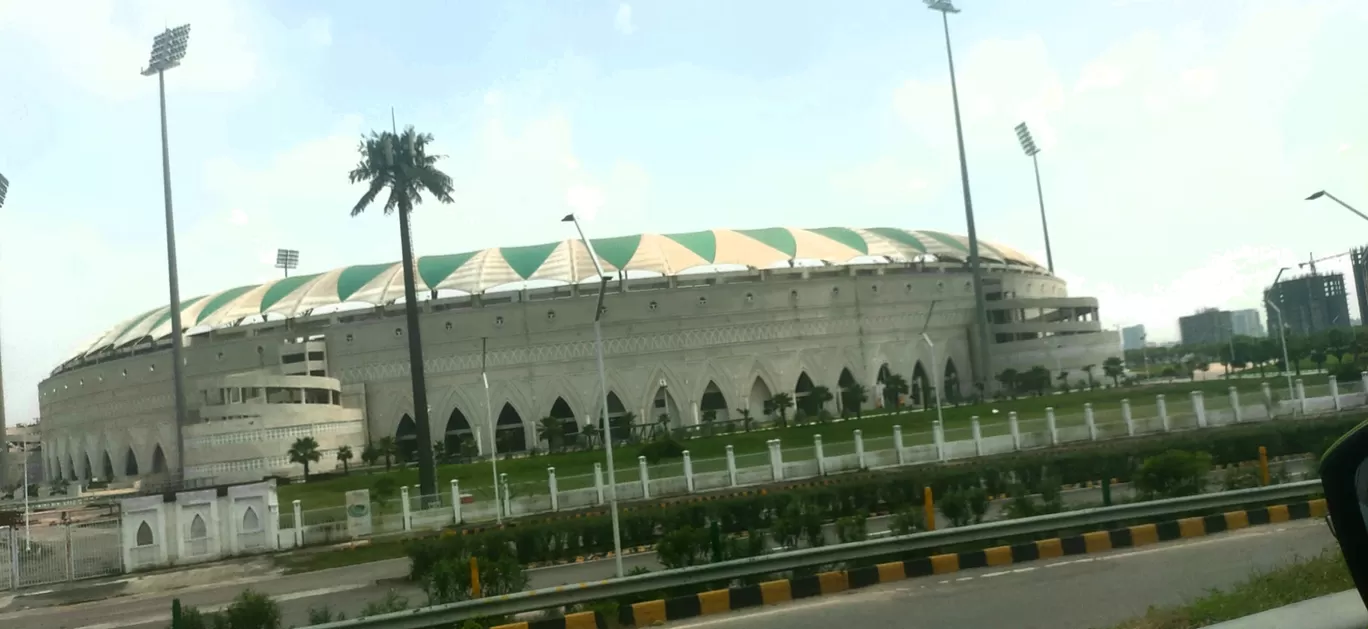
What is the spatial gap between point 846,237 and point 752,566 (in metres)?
48.3

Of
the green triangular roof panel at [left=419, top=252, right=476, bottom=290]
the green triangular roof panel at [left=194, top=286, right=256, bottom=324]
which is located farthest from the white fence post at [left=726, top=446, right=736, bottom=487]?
the green triangular roof panel at [left=194, top=286, right=256, bottom=324]

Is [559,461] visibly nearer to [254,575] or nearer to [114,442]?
[254,575]

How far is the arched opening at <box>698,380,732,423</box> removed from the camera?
159ft

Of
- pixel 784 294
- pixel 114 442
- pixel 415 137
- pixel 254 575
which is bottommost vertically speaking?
pixel 254 575

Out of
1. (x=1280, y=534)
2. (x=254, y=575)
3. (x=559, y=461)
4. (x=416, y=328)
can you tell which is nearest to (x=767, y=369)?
(x=559, y=461)

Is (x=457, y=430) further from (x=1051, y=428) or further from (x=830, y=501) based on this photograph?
(x=830, y=501)

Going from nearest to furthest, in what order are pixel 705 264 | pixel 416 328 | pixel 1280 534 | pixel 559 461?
pixel 1280 534 < pixel 416 328 < pixel 559 461 < pixel 705 264

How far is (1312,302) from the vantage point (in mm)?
38719

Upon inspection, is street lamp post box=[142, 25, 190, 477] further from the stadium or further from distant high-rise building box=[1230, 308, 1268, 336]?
distant high-rise building box=[1230, 308, 1268, 336]

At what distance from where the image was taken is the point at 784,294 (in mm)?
49125

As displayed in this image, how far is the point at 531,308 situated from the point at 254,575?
1214 inches

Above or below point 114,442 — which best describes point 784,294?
above

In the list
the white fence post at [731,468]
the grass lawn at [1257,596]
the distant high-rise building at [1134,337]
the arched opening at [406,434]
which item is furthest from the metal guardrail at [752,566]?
the distant high-rise building at [1134,337]

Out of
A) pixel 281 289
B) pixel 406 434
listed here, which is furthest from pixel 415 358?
pixel 281 289
